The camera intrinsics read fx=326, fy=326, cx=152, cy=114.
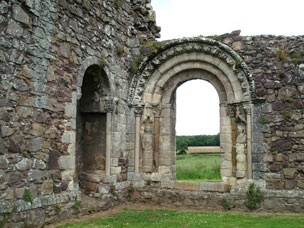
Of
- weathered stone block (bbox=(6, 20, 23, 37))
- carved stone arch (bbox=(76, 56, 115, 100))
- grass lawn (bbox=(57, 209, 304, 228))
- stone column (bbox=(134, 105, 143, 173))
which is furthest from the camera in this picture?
stone column (bbox=(134, 105, 143, 173))

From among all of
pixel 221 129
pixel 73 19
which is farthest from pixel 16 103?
pixel 221 129

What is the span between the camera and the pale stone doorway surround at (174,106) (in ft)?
28.0

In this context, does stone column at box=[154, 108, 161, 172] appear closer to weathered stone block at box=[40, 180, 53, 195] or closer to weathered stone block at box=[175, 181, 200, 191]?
weathered stone block at box=[175, 181, 200, 191]

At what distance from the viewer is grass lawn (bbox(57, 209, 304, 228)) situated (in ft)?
21.0

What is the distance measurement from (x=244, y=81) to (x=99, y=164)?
14.6ft

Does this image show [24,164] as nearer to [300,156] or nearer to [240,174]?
[240,174]

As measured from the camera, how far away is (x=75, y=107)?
7242 millimetres

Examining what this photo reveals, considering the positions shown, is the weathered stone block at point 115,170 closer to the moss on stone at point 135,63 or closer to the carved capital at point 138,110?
the carved capital at point 138,110

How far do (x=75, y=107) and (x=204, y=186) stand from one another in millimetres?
4046

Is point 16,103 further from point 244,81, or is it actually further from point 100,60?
point 244,81

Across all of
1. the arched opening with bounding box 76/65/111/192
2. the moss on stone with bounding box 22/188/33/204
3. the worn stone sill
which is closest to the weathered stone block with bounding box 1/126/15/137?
the moss on stone with bounding box 22/188/33/204

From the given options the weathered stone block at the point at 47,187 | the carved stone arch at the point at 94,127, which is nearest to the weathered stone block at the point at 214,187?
the carved stone arch at the point at 94,127

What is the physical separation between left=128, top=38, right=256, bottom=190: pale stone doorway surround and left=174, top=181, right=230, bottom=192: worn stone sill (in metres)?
0.03

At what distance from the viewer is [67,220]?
22.2ft
